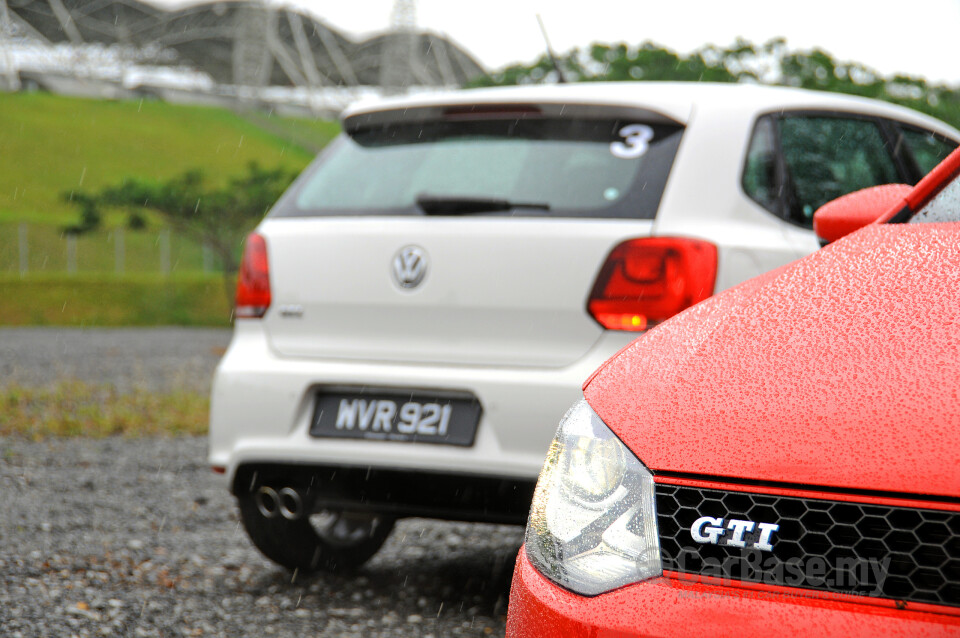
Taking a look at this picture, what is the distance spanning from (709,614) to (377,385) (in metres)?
1.86

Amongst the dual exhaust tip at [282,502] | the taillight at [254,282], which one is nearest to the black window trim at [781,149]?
the taillight at [254,282]

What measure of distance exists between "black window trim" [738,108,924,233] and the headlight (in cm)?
169

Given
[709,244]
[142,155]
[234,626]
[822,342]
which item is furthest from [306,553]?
[142,155]

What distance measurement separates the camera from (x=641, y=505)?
153 cm

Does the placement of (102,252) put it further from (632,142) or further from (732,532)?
(732,532)

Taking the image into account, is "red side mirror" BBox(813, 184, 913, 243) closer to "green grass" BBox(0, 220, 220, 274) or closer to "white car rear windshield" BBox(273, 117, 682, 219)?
"white car rear windshield" BBox(273, 117, 682, 219)

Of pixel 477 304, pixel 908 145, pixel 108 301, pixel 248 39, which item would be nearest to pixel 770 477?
pixel 477 304

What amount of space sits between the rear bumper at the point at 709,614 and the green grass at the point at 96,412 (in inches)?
259

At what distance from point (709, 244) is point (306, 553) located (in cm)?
177

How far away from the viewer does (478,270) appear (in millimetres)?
3104

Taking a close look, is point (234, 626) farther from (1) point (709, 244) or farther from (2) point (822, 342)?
(2) point (822, 342)

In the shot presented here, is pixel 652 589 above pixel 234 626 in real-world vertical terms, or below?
above

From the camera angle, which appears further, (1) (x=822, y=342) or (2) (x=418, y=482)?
(2) (x=418, y=482)

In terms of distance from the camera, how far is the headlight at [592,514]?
4.98 feet
